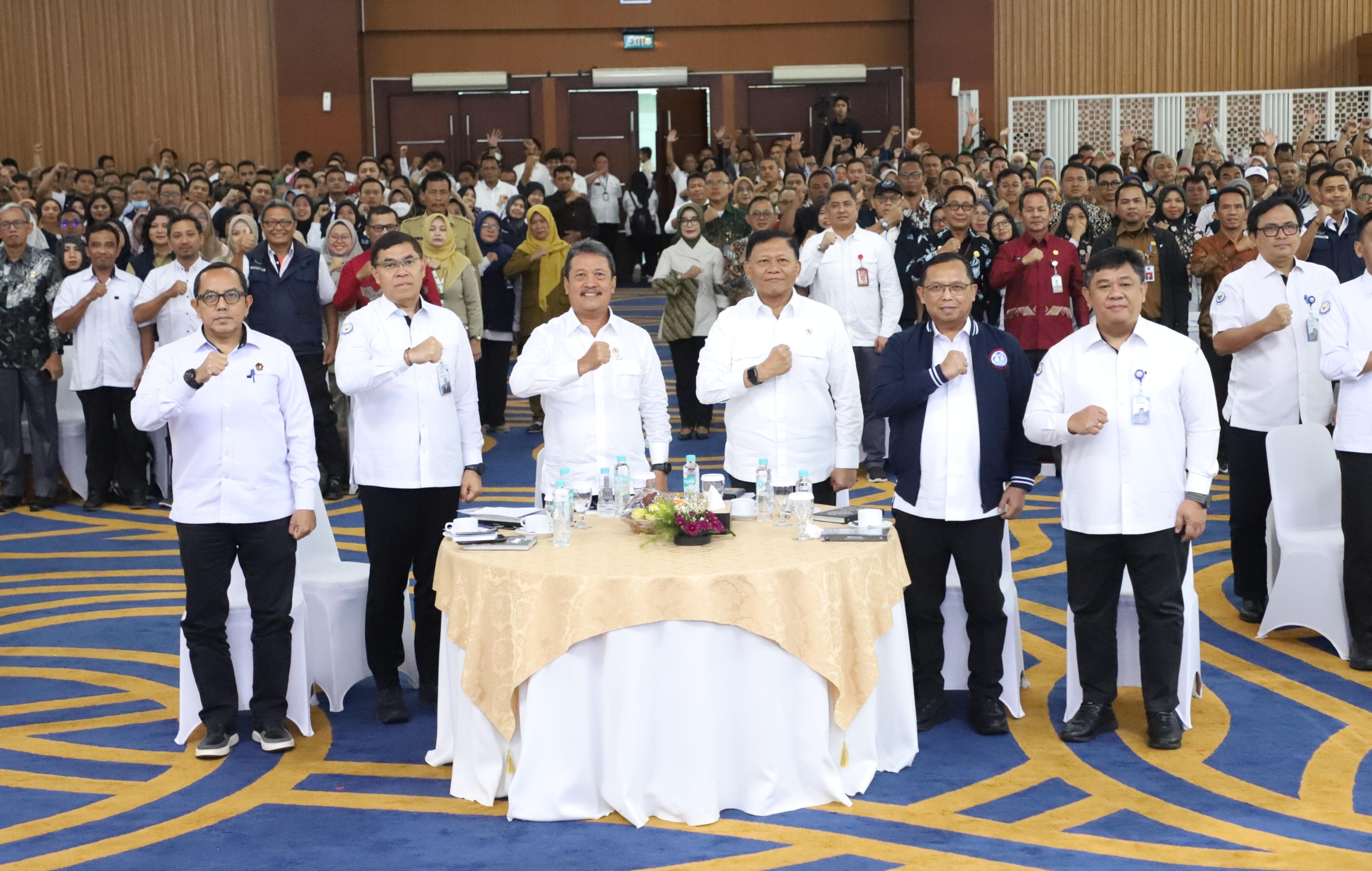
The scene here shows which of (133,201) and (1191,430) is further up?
(133,201)

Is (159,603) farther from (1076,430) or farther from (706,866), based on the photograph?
(1076,430)

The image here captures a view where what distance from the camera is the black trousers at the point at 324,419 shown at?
8273 millimetres

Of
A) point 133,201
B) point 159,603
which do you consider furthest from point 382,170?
point 159,603

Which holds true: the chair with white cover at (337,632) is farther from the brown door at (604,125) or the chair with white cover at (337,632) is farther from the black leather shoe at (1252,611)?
the brown door at (604,125)

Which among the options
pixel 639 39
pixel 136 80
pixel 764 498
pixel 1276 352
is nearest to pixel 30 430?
pixel 764 498

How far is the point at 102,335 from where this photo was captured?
8195 mm

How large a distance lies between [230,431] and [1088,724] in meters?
2.77

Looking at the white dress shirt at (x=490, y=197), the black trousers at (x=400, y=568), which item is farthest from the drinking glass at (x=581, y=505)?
the white dress shirt at (x=490, y=197)

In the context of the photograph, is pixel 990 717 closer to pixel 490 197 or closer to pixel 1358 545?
pixel 1358 545

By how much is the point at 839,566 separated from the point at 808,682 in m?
0.33

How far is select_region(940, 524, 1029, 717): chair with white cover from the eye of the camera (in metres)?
4.85

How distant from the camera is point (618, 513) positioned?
Answer: 4.73 m

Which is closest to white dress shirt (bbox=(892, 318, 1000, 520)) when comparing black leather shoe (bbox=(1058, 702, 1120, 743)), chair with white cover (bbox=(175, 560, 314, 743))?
black leather shoe (bbox=(1058, 702, 1120, 743))

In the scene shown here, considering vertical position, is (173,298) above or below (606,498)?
above
